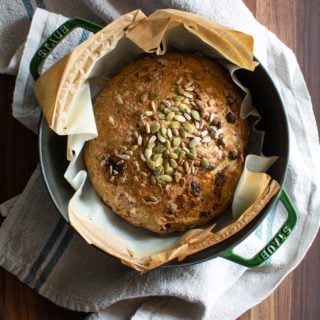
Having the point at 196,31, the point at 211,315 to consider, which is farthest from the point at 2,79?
the point at 211,315

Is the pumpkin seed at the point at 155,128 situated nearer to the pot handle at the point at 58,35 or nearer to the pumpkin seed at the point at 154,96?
the pumpkin seed at the point at 154,96

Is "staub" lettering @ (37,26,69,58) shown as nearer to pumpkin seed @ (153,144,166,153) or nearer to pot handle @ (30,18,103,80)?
pot handle @ (30,18,103,80)

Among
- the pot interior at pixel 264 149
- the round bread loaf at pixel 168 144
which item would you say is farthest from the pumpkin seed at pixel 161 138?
the pot interior at pixel 264 149

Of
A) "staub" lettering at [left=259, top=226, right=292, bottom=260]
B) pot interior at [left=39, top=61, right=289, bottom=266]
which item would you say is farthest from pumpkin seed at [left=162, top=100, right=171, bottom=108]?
"staub" lettering at [left=259, top=226, right=292, bottom=260]

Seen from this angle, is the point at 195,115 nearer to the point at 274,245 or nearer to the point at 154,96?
the point at 154,96

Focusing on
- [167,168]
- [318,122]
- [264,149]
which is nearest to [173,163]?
[167,168]
